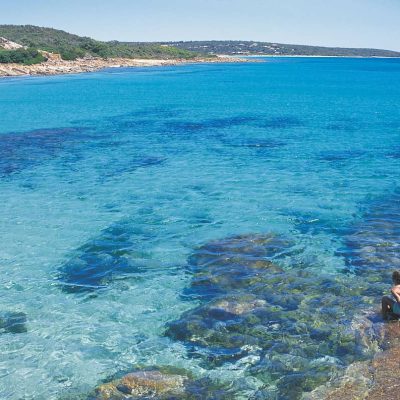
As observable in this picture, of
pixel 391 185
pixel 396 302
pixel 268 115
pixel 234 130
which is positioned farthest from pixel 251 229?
pixel 268 115

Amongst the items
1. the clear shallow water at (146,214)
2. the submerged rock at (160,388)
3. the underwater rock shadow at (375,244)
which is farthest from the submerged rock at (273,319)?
the underwater rock shadow at (375,244)

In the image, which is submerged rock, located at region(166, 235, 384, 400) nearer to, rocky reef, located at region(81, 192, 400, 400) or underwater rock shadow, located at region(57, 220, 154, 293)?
rocky reef, located at region(81, 192, 400, 400)

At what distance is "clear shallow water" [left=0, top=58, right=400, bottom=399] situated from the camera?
12.7m

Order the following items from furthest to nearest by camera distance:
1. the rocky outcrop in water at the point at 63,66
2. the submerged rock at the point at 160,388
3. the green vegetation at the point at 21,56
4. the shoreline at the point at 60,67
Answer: the green vegetation at the point at 21,56 → the rocky outcrop in water at the point at 63,66 → the shoreline at the point at 60,67 → the submerged rock at the point at 160,388

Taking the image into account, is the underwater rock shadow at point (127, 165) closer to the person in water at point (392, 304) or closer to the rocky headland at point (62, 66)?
the person in water at point (392, 304)

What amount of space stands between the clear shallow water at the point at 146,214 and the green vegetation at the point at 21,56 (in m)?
89.8

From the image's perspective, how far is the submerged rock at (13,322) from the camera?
13.7 meters

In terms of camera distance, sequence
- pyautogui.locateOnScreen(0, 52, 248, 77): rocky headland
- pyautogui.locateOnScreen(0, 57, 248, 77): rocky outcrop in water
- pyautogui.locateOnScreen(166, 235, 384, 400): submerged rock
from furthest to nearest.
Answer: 1. pyautogui.locateOnScreen(0, 52, 248, 77): rocky headland
2. pyautogui.locateOnScreen(0, 57, 248, 77): rocky outcrop in water
3. pyautogui.locateOnScreen(166, 235, 384, 400): submerged rock

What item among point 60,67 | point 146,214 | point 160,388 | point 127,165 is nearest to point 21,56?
point 60,67

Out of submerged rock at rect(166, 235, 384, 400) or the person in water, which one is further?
the person in water

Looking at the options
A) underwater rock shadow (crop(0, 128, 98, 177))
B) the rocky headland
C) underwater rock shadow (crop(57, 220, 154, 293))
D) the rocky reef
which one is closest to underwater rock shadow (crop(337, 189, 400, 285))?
the rocky reef

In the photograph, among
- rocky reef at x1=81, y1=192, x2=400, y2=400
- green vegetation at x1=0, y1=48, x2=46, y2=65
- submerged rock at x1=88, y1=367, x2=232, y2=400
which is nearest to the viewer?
submerged rock at x1=88, y1=367, x2=232, y2=400

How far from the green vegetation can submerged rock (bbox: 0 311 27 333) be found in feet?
434

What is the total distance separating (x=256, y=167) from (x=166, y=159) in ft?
21.6
